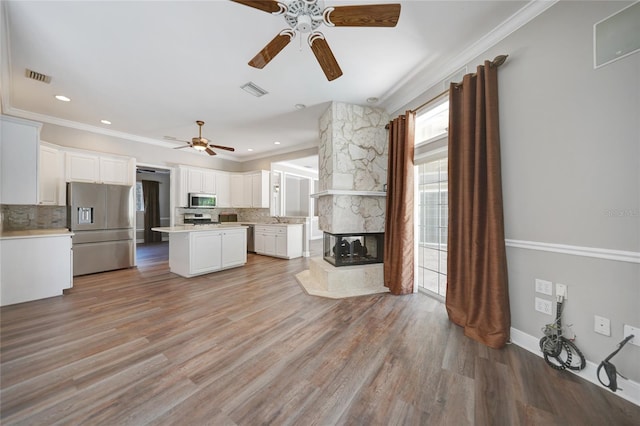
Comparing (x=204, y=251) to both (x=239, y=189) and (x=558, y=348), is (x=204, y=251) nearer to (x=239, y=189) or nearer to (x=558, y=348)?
(x=239, y=189)

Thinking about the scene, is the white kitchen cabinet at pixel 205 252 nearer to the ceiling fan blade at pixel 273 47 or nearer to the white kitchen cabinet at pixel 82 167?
the white kitchen cabinet at pixel 82 167

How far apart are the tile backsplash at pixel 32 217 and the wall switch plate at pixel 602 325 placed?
705 cm

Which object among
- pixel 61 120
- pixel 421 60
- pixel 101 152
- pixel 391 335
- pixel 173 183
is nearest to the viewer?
pixel 391 335

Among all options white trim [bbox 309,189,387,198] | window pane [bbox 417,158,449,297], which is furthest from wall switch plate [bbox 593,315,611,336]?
white trim [bbox 309,189,387,198]

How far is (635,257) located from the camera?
4.72 ft

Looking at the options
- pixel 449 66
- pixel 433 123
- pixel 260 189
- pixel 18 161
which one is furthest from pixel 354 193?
pixel 18 161

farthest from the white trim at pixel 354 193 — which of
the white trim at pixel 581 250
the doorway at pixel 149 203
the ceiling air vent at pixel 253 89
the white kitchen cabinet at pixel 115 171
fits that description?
the doorway at pixel 149 203

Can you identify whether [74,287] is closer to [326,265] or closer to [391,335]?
[326,265]

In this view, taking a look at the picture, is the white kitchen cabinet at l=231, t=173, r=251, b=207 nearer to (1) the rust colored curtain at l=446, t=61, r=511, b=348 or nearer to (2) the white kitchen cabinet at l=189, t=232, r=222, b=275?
(2) the white kitchen cabinet at l=189, t=232, r=222, b=275

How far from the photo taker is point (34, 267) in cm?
311

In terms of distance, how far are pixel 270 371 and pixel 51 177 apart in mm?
5160

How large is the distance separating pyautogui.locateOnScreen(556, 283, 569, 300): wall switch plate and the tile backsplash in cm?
692

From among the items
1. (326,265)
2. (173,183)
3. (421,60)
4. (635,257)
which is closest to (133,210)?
(173,183)

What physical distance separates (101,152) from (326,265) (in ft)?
16.5
